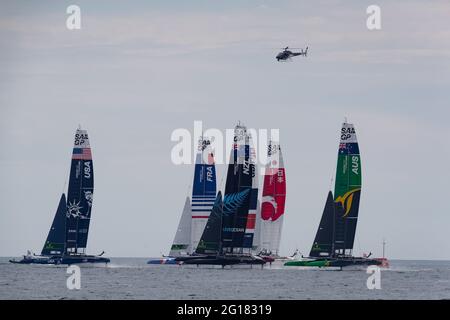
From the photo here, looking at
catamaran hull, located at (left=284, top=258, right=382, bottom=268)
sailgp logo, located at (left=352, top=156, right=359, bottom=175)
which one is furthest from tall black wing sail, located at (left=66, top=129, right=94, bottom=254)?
sailgp logo, located at (left=352, top=156, right=359, bottom=175)

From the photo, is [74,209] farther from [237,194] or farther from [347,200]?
[347,200]

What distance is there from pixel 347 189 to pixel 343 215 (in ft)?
9.38

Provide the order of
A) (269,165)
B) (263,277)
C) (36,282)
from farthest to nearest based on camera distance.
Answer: (269,165)
(263,277)
(36,282)

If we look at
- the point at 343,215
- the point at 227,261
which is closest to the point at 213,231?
the point at 227,261

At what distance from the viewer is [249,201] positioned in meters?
88.7

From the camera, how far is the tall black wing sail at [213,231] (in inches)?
3600

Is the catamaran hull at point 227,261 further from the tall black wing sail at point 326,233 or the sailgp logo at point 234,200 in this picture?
the tall black wing sail at point 326,233

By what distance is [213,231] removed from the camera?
91688 mm

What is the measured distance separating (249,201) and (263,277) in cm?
1075

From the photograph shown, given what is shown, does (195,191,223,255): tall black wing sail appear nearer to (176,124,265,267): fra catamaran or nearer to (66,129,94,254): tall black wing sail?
(176,124,265,267): fra catamaran

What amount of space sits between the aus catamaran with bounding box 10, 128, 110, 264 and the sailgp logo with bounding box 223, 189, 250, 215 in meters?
11.6

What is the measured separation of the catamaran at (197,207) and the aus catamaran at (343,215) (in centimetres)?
1157
